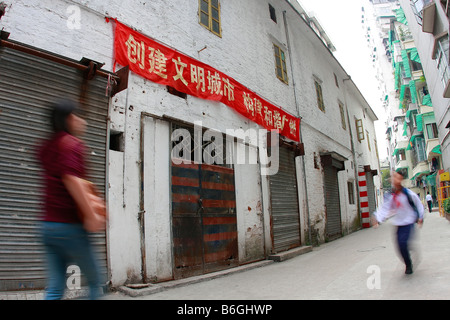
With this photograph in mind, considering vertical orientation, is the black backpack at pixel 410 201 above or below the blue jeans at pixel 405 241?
above

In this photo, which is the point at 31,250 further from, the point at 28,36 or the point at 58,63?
the point at 28,36

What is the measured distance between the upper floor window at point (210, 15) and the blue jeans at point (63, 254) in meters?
6.30

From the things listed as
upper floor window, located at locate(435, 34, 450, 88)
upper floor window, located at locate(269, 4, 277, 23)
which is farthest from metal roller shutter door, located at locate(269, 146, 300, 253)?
upper floor window, located at locate(435, 34, 450, 88)

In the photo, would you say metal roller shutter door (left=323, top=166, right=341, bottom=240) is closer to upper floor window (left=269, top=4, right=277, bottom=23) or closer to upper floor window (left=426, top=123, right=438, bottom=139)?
upper floor window (left=269, top=4, right=277, bottom=23)

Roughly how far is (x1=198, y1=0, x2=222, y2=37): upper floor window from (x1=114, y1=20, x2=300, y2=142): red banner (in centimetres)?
127

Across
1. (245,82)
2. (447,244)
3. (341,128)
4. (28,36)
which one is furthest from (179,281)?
(341,128)

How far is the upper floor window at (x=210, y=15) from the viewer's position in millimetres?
7449

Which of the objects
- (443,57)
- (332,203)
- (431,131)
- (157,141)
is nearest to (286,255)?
(157,141)

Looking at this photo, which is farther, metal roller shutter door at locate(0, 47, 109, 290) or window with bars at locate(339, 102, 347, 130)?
window with bars at locate(339, 102, 347, 130)

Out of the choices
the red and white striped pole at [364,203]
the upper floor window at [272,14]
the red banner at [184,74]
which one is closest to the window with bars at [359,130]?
the red and white striped pole at [364,203]

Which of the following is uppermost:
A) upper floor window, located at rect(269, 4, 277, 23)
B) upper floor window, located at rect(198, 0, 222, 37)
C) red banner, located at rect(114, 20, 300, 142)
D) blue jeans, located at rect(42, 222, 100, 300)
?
upper floor window, located at rect(269, 4, 277, 23)

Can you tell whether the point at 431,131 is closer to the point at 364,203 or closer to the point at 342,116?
the point at 364,203

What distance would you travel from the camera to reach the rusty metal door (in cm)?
566

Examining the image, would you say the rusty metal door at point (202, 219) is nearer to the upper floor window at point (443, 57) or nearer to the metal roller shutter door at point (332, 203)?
the metal roller shutter door at point (332, 203)
